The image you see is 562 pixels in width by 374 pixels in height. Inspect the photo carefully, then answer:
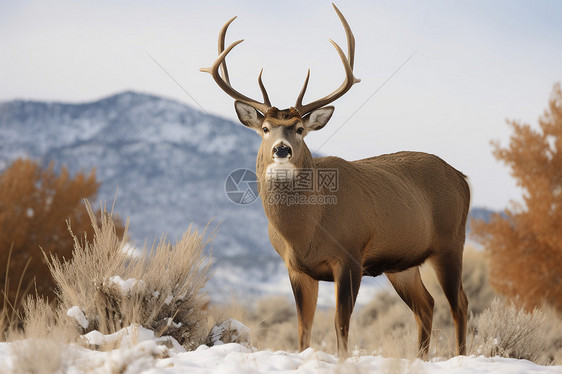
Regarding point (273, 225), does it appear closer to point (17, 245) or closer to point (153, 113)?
point (17, 245)

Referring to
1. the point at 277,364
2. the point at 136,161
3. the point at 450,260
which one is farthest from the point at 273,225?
the point at 136,161

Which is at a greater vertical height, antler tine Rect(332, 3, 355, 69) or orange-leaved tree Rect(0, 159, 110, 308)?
antler tine Rect(332, 3, 355, 69)

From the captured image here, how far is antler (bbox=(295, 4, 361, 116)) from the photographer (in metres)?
6.71

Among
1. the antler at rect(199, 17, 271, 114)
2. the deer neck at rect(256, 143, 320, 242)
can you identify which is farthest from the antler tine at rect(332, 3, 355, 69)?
the deer neck at rect(256, 143, 320, 242)

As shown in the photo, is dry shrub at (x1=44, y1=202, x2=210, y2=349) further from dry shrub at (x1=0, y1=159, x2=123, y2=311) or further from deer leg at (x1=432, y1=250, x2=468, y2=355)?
dry shrub at (x1=0, y1=159, x2=123, y2=311)

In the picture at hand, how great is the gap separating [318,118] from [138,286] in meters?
2.57

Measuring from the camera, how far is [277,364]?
455cm

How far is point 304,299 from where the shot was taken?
6.26 metres

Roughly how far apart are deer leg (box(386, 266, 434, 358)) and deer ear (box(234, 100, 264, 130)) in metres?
2.73

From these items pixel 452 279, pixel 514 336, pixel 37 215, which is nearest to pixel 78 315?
pixel 452 279

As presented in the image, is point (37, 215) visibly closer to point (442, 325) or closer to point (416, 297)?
point (442, 325)

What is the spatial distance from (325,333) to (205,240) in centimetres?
1068

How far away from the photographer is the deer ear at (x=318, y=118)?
664 cm

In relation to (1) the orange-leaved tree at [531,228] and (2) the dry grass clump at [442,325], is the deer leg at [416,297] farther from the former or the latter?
(1) the orange-leaved tree at [531,228]
